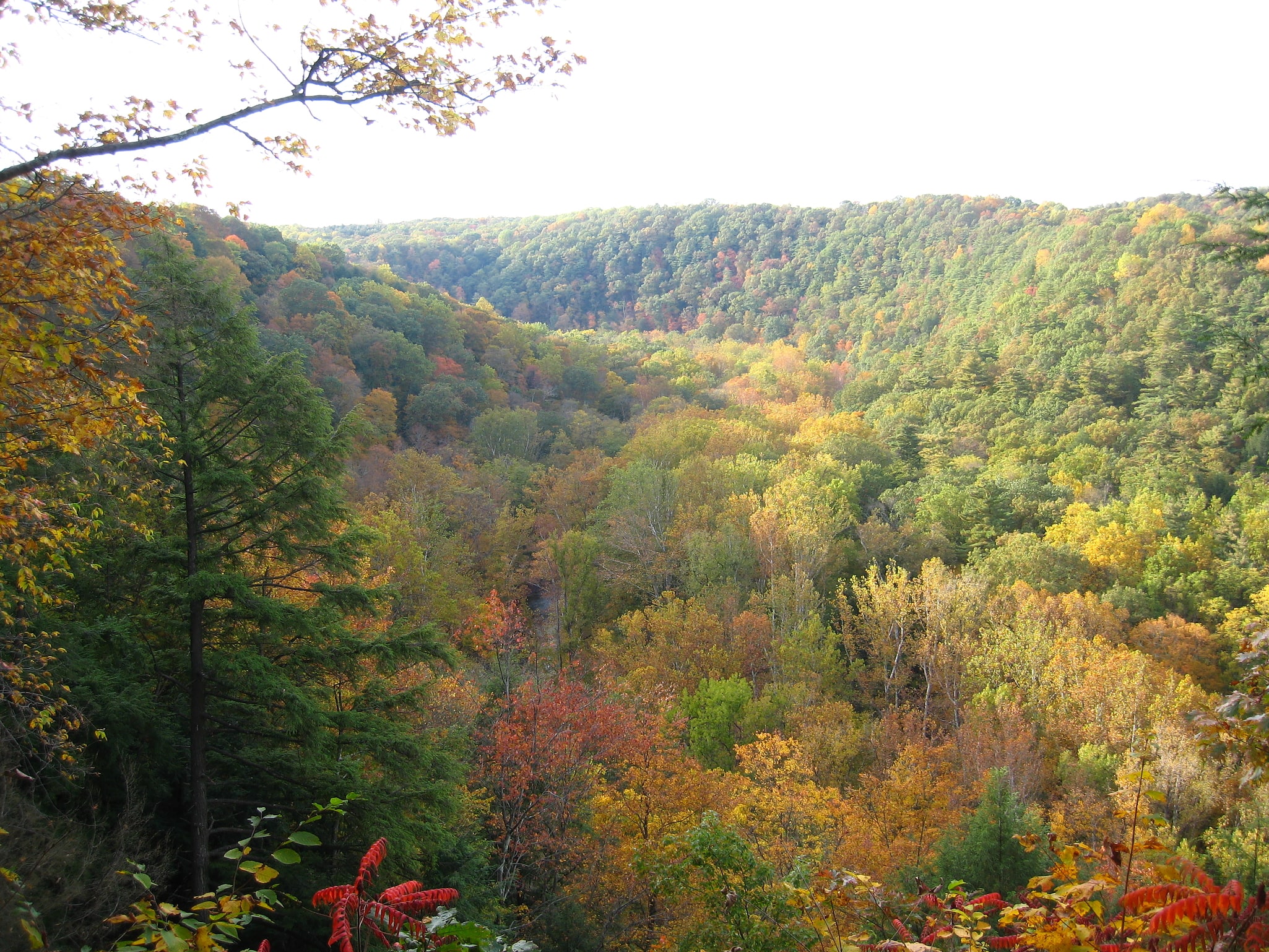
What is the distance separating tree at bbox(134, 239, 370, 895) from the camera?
746 centimetres

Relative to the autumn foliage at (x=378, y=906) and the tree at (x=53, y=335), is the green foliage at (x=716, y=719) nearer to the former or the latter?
the tree at (x=53, y=335)

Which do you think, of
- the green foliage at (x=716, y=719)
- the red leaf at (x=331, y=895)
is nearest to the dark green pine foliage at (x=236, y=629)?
the red leaf at (x=331, y=895)

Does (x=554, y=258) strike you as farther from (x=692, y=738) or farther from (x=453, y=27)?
(x=453, y=27)

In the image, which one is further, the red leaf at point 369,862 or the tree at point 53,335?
the tree at point 53,335

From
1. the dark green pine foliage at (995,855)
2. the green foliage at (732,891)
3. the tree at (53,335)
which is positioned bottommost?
the dark green pine foliage at (995,855)

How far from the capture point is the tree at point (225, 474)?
7461 mm

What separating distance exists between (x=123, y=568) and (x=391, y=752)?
3402 millimetres

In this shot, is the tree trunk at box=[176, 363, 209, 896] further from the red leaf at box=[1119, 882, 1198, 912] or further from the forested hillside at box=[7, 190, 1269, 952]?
the red leaf at box=[1119, 882, 1198, 912]

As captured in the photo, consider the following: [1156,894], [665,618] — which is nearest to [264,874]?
[1156,894]

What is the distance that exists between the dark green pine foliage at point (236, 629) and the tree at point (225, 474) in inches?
0.8

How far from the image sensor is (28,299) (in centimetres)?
347

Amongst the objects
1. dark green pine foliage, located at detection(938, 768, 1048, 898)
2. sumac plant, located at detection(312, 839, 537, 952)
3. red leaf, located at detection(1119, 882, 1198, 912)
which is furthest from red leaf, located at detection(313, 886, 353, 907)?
dark green pine foliage, located at detection(938, 768, 1048, 898)

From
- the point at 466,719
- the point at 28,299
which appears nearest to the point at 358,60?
the point at 28,299

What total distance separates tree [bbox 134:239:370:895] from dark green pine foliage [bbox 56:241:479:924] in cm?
2
